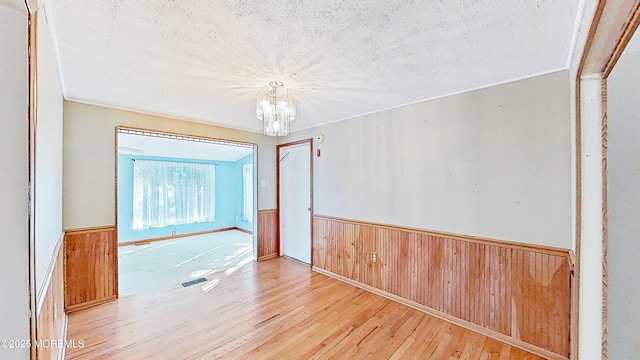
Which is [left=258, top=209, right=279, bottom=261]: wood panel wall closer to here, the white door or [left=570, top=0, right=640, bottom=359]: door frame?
the white door

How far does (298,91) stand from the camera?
2410mm

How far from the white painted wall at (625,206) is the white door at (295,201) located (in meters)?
3.17

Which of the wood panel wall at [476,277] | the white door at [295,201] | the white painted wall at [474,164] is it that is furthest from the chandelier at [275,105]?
the wood panel wall at [476,277]

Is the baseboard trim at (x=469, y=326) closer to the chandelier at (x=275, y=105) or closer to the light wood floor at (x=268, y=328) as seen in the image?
the light wood floor at (x=268, y=328)

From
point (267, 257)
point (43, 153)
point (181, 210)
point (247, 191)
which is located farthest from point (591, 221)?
point (181, 210)

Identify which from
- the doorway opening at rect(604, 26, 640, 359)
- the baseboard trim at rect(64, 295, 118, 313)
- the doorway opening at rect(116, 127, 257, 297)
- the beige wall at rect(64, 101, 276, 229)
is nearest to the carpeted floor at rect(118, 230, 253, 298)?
the doorway opening at rect(116, 127, 257, 297)

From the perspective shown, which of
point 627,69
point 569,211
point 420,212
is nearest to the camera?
point 627,69

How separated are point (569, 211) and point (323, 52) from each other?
2.19 meters

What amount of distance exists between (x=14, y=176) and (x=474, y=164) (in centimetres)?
294

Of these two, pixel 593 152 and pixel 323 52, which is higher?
pixel 323 52

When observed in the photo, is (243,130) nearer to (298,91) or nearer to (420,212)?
(298,91)

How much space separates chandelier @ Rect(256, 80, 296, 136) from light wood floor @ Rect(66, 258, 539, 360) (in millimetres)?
1928

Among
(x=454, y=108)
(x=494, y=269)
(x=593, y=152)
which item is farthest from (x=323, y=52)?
(x=494, y=269)

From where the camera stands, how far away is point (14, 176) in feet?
2.86
